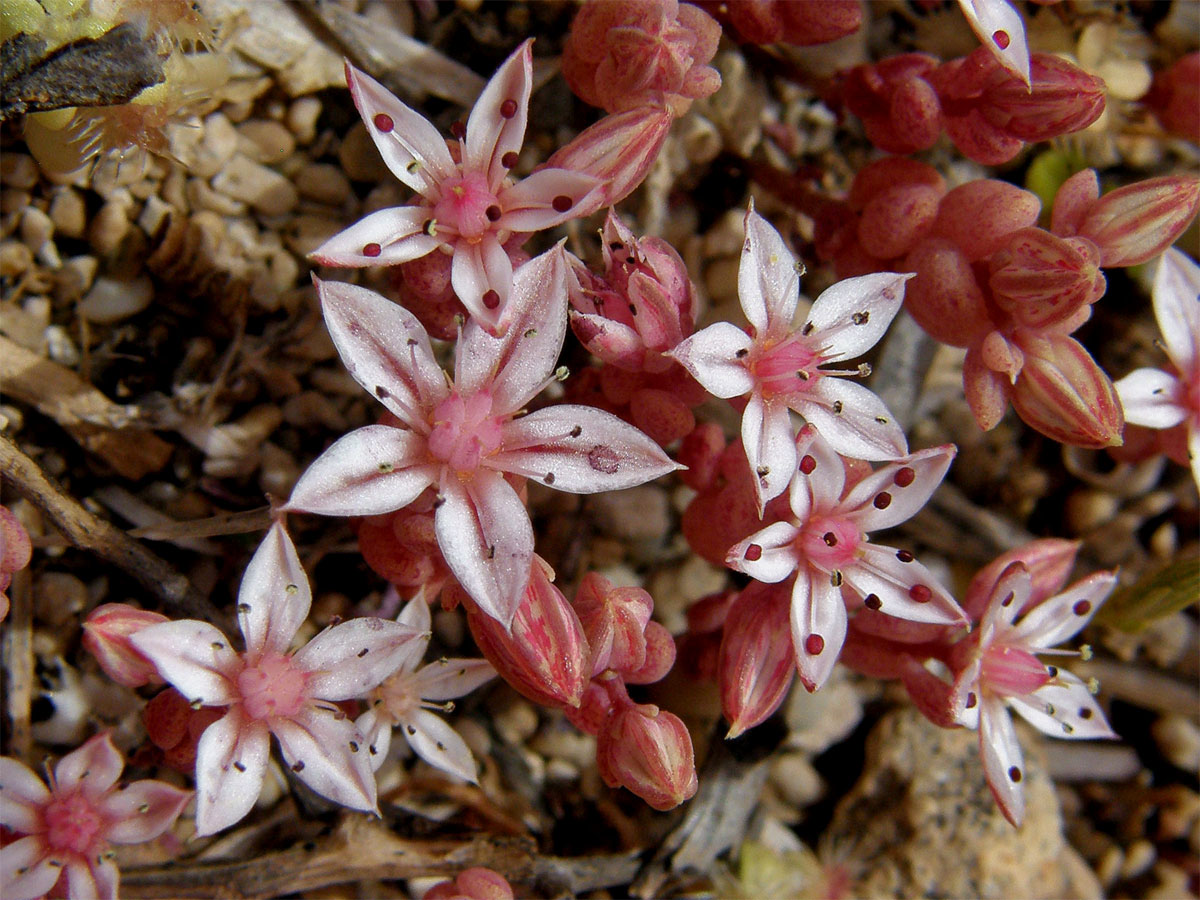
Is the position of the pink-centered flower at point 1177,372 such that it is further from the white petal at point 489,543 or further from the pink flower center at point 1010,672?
the white petal at point 489,543

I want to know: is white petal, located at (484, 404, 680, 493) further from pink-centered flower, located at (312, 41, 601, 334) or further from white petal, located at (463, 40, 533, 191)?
white petal, located at (463, 40, 533, 191)

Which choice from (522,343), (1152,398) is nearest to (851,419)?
(522,343)

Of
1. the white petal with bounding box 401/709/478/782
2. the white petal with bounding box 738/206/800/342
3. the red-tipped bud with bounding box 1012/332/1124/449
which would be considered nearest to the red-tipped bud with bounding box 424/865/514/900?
the white petal with bounding box 401/709/478/782

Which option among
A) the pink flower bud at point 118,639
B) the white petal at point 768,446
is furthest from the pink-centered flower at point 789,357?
the pink flower bud at point 118,639

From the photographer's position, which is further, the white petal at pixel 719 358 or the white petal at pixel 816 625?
the white petal at pixel 816 625

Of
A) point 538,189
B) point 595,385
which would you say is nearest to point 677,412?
point 595,385

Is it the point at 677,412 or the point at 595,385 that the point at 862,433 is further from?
the point at 595,385
